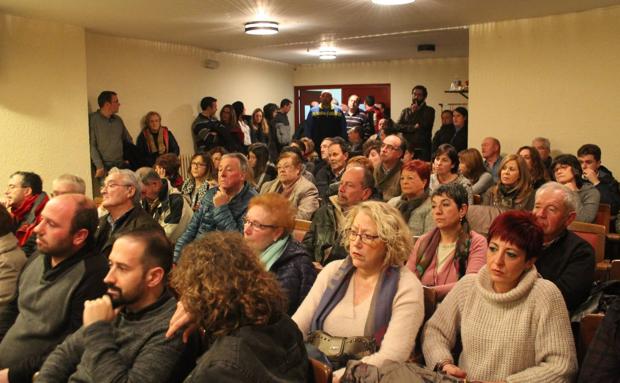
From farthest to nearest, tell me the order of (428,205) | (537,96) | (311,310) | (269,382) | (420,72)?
(420,72), (537,96), (428,205), (311,310), (269,382)

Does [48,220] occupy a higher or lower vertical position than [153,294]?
higher

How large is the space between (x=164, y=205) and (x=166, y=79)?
205 inches

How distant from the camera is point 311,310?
2.49 metres

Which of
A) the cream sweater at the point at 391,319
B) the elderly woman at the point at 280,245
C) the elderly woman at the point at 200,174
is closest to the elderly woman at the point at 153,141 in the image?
Result: the elderly woman at the point at 200,174

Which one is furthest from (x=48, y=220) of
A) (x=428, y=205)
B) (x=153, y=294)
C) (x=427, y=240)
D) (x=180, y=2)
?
(x=180, y=2)

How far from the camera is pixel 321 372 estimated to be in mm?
1802

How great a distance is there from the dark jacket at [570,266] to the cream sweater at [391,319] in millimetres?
726

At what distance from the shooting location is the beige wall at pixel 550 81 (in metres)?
6.40

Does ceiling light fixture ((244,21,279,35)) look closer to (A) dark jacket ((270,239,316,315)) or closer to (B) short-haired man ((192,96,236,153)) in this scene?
(B) short-haired man ((192,96,236,153))

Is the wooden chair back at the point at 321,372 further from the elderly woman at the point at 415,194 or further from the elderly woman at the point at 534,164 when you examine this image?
the elderly woman at the point at 534,164

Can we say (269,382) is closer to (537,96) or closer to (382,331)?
(382,331)

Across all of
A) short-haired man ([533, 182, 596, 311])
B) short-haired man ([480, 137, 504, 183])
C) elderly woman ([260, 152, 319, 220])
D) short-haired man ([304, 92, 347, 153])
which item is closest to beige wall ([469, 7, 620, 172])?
short-haired man ([480, 137, 504, 183])

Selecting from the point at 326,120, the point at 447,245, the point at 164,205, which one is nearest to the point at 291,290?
the point at 447,245

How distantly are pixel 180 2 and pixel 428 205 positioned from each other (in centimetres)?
341
